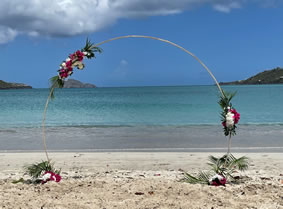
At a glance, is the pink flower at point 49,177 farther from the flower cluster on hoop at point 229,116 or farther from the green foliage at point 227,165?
the flower cluster on hoop at point 229,116

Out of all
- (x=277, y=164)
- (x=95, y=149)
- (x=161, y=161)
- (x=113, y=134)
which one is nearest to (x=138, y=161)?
(x=161, y=161)

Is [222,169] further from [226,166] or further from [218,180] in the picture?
[218,180]

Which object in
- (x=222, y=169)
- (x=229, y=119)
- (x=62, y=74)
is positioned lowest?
(x=222, y=169)

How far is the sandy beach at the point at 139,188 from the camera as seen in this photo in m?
5.25

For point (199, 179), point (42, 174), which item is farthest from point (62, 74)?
point (199, 179)

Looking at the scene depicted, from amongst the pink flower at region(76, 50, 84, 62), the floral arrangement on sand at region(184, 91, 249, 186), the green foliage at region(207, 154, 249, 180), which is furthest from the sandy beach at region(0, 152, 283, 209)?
the pink flower at region(76, 50, 84, 62)

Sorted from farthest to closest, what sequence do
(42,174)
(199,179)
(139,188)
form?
(42,174) < (199,179) < (139,188)

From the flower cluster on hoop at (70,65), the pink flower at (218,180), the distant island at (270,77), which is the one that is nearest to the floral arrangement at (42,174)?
the flower cluster on hoop at (70,65)

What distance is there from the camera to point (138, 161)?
8945mm

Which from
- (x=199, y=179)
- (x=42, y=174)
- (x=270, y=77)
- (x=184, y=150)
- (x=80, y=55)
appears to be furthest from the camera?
(x=270, y=77)

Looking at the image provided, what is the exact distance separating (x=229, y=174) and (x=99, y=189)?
2403 millimetres

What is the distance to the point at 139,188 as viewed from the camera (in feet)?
19.5

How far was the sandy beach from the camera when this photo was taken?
5246mm

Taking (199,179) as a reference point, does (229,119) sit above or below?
above
